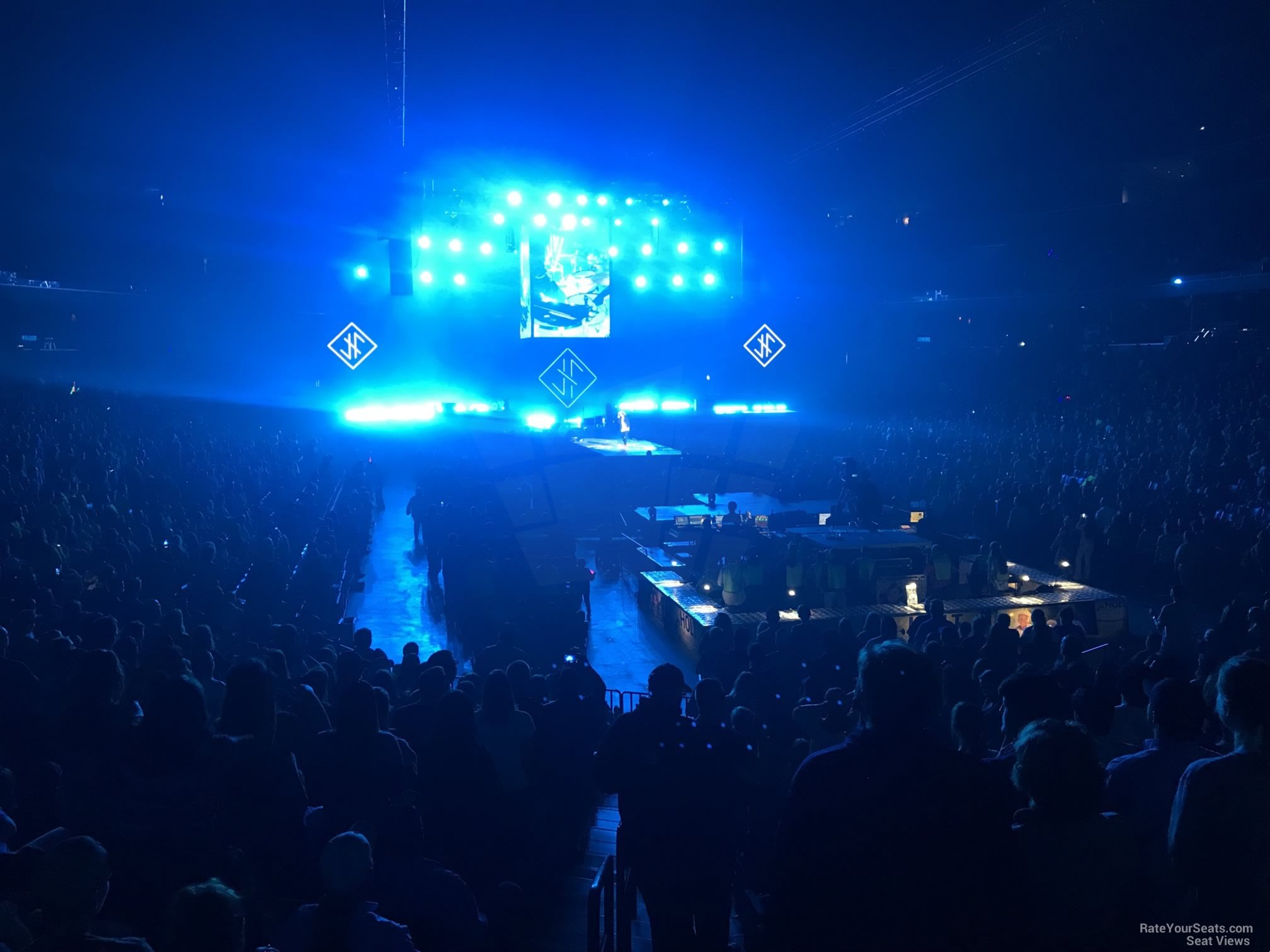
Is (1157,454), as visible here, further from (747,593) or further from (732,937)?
(732,937)

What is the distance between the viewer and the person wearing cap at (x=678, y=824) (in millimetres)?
3576

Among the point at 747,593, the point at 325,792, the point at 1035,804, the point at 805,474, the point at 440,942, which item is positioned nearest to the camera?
the point at 1035,804

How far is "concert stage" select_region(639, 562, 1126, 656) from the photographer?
39.3ft

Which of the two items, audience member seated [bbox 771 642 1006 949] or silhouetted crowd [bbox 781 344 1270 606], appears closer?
audience member seated [bbox 771 642 1006 949]

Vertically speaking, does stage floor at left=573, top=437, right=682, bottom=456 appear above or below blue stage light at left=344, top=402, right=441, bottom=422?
below

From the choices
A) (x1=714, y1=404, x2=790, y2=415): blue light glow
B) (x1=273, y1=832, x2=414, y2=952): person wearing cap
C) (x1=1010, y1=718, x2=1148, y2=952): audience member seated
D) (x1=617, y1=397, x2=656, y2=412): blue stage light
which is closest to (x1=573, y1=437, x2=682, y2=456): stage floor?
(x1=617, y1=397, x2=656, y2=412): blue stage light

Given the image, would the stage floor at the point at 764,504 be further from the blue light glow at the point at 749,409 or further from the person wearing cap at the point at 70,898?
the person wearing cap at the point at 70,898

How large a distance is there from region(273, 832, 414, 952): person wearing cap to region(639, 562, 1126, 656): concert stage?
8.75m

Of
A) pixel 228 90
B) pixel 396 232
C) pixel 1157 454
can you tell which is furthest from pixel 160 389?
pixel 1157 454

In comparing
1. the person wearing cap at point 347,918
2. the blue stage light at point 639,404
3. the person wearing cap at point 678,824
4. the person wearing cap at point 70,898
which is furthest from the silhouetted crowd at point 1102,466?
the person wearing cap at point 70,898

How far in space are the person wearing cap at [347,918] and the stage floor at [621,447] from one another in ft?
67.8

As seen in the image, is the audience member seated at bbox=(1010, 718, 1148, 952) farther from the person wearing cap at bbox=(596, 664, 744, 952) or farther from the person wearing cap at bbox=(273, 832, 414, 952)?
the person wearing cap at bbox=(273, 832, 414, 952)

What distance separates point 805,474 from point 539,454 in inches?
315

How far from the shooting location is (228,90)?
597 inches
